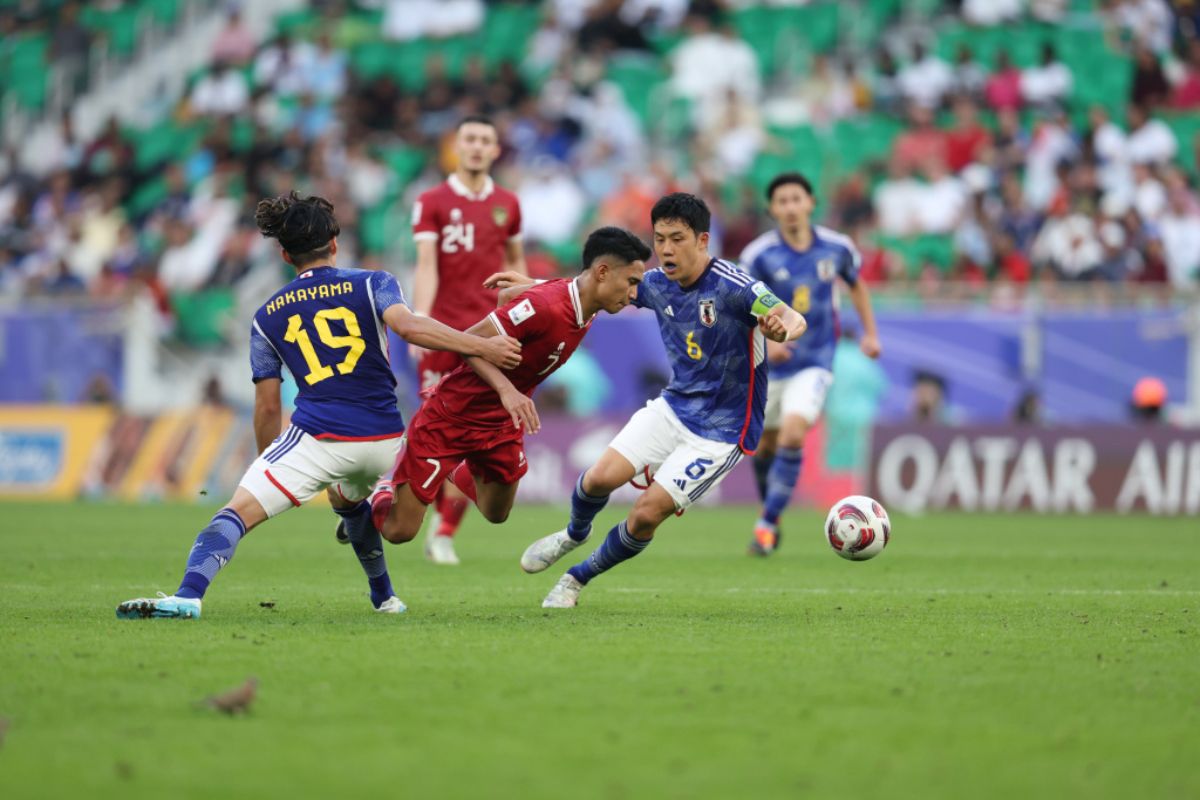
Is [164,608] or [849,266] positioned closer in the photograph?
[164,608]

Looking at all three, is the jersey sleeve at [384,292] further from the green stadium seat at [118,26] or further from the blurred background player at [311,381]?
the green stadium seat at [118,26]

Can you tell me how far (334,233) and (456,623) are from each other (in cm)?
195

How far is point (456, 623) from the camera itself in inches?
320

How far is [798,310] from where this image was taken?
13.2m

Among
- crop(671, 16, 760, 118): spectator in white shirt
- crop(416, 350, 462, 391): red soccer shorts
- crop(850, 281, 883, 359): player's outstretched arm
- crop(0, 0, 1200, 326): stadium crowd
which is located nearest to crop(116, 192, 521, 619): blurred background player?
crop(416, 350, 462, 391): red soccer shorts

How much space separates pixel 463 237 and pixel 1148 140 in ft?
41.6

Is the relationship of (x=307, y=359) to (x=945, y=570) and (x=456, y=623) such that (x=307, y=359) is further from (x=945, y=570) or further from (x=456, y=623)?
(x=945, y=570)

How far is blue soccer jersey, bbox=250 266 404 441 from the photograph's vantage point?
7930mm

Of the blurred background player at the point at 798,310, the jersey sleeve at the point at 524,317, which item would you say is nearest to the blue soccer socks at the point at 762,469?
the blurred background player at the point at 798,310

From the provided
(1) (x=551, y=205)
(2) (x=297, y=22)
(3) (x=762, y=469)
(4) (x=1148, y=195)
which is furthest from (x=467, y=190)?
(2) (x=297, y=22)

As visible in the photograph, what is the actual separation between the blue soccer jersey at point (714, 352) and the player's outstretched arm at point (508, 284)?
647 mm

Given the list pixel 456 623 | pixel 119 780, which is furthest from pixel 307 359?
pixel 119 780

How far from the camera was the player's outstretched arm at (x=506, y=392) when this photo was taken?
8055 mm

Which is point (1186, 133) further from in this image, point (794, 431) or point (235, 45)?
point (235, 45)
